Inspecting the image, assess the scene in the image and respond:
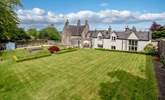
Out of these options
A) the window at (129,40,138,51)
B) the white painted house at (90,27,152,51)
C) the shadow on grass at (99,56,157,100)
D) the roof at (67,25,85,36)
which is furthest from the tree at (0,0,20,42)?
the roof at (67,25,85,36)

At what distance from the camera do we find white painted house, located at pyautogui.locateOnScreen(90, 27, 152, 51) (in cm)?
5081

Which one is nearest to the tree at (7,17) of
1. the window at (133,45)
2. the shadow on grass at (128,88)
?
the shadow on grass at (128,88)

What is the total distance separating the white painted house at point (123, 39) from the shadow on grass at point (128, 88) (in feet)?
110

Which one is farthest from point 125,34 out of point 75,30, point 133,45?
point 75,30

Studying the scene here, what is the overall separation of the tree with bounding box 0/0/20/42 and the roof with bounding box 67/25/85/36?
3230 centimetres

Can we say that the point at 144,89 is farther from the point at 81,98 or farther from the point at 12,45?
the point at 12,45

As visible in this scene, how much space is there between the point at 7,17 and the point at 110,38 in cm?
3213

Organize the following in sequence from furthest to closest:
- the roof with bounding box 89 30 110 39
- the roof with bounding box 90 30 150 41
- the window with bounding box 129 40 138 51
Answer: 1. the roof with bounding box 89 30 110 39
2. the window with bounding box 129 40 138 51
3. the roof with bounding box 90 30 150 41

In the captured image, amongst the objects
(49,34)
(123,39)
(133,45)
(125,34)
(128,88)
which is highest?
(49,34)

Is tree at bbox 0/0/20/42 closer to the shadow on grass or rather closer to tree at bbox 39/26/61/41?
the shadow on grass

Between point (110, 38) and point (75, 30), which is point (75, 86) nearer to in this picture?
point (110, 38)

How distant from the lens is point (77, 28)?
226 ft

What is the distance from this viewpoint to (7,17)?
33.6 m

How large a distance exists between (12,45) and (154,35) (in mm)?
49543
